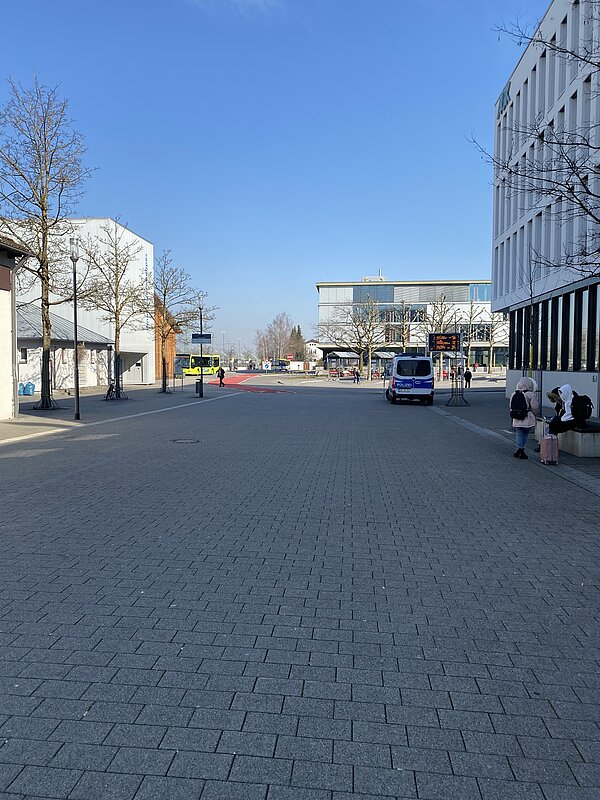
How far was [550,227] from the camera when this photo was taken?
27.4 m

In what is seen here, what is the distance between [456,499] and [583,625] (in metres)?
4.53

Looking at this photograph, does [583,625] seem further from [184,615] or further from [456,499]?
[456,499]

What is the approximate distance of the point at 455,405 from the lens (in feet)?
102

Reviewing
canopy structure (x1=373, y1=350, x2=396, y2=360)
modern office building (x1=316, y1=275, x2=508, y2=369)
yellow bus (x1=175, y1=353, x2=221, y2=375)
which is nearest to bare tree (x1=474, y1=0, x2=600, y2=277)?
canopy structure (x1=373, y1=350, x2=396, y2=360)

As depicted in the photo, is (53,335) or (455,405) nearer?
(455,405)

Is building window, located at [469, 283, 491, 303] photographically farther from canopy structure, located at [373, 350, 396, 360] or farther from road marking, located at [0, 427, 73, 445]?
road marking, located at [0, 427, 73, 445]

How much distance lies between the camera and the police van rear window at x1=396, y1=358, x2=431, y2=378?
32.5 meters

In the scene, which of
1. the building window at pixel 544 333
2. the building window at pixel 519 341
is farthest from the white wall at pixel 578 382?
the building window at pixel 519 341

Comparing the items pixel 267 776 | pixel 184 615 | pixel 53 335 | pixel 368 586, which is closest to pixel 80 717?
pixel 267 776

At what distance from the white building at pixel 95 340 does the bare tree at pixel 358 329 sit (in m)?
22.6

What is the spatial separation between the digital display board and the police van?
263 cm

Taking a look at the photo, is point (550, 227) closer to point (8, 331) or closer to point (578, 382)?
point (578, 382)

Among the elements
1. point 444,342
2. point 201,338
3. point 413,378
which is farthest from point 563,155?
point 201,338

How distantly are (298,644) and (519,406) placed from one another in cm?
959
